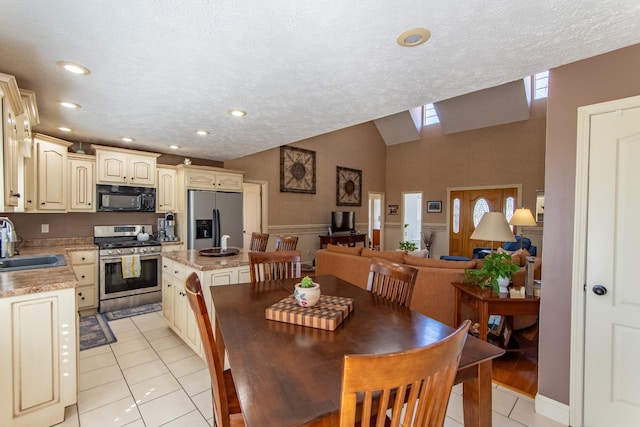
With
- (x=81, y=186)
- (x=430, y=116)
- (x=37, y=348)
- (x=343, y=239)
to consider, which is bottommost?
(x=37, y=348)

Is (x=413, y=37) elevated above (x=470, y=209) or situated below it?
above

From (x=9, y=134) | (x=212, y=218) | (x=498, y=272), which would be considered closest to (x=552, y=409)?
(x=498, y=272)

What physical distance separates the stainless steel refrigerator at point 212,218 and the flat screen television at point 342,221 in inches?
112

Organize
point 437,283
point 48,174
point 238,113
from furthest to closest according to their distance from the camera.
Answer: point 48,174, point 437,283, point 238,113

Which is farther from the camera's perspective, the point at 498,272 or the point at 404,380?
the point at 498,272

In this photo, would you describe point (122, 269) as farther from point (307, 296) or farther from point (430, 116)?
point (430, 116)

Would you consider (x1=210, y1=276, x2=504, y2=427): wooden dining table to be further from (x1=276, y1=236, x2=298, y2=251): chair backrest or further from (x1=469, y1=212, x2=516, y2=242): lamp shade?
(x1=276, y1=236, x2=298, y2=251): chair backrest

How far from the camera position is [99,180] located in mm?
4117

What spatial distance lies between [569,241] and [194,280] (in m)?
2.26

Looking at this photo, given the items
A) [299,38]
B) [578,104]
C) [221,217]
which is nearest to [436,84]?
[578,104]

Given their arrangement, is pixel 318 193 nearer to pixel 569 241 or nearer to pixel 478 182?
pixel 478 182

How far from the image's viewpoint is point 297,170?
6930mm

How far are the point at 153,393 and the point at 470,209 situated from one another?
7.41 m

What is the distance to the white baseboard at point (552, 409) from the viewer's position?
1925mm
